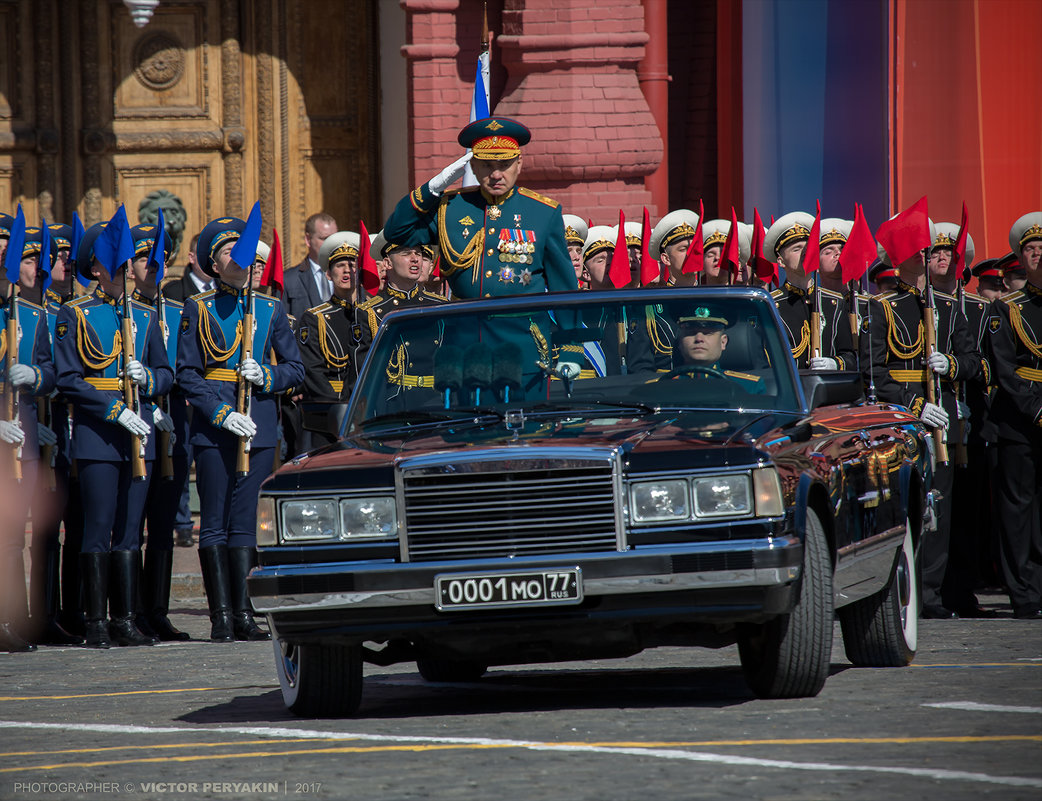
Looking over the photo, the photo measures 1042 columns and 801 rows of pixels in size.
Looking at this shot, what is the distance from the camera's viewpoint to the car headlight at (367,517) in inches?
288

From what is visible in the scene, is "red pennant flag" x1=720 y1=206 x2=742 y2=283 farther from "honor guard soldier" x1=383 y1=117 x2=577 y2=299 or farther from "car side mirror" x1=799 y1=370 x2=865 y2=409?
"car side mirror" x1=799 y1=370 x2=865 y2=409

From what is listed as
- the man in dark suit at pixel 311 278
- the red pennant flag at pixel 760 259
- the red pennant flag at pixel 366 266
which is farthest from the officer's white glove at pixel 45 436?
the red pennant flag at pixel 760 259

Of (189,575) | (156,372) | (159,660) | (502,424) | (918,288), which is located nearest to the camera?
(502,424)

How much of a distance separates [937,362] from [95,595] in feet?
17.1

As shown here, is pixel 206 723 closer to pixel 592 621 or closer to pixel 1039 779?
pixel 592 621

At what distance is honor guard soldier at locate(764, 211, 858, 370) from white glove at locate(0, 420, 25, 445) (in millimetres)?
4528

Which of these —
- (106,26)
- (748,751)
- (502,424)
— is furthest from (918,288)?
(106,26)

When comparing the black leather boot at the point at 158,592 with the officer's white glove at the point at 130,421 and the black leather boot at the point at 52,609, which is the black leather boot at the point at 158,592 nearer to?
the black leather boot at the point at 52,609

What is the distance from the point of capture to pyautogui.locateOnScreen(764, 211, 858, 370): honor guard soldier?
12625 millimetres

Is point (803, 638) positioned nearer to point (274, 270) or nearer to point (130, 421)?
point (130, 421)

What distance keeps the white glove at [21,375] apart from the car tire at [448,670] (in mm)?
3691

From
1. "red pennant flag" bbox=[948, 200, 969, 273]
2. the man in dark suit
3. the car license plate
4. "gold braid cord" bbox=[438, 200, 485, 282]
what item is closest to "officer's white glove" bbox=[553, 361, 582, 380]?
the car license plate

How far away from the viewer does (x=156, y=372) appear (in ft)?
39.9

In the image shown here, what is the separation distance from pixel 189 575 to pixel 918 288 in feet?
17.5
